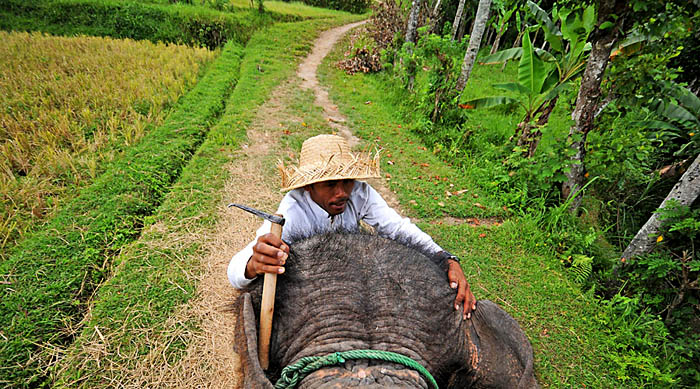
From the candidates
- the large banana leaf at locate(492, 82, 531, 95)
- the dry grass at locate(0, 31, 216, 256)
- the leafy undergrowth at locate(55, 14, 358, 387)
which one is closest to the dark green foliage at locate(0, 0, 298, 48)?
the dry grass at locate(0, 31, 216, 256)

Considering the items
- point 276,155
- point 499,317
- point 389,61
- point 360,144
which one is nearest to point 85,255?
point 276,155

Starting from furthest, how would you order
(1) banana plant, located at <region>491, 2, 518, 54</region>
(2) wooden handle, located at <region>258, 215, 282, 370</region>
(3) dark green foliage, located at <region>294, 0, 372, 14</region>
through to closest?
1. (3) dark green foliage, located at <region>294, 0, 372, 14</region>
2. (1) banana plant, located at <region>491, 2, 518, 54</region>
3. (2) wooden handle, located at <region>258, 215, 282, 370</region>

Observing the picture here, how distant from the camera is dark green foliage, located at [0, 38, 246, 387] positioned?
2662mm

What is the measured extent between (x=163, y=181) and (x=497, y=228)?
16.3 feet

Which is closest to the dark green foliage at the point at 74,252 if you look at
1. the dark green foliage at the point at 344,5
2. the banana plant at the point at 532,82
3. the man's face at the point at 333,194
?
the man's face at the point at 333,194

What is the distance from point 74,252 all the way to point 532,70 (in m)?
6.62

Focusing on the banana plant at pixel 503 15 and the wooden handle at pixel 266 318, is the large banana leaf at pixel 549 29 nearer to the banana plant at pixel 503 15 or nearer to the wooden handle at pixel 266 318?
the banana plant at pixel 503 15

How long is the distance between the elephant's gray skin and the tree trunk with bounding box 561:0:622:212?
140 inches

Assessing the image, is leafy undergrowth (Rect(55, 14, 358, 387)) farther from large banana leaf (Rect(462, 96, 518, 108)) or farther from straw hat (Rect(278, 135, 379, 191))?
large banana leaf (Rect(462, 96, 518, 108))

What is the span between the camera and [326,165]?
2.21 metres

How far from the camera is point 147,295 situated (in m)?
3.15

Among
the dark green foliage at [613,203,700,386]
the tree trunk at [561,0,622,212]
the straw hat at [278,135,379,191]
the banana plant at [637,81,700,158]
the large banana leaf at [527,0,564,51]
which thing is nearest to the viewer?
the straw hat at [278,135,379,191]

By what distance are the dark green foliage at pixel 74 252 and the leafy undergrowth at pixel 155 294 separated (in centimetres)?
21

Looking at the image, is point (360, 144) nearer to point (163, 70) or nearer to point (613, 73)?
point (613, 73)
